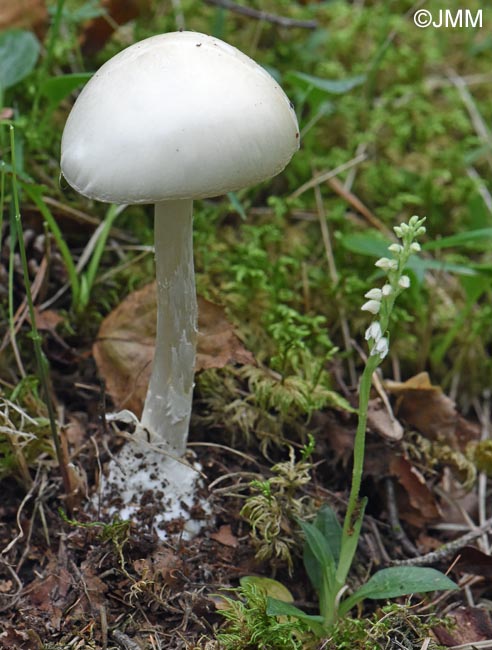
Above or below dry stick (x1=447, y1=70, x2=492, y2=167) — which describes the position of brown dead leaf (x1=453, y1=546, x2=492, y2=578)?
below

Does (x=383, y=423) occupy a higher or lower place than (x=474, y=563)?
higher

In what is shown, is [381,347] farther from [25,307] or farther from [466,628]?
[25,307]

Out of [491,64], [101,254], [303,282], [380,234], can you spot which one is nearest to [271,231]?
[303,282]

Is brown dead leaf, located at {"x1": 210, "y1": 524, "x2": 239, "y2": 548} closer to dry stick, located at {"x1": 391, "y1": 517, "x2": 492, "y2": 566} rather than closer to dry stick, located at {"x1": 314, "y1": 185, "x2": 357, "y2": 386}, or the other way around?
dry stick, located at {"x1": 391, "y1": 517, "x2": 492, "y2": 566}

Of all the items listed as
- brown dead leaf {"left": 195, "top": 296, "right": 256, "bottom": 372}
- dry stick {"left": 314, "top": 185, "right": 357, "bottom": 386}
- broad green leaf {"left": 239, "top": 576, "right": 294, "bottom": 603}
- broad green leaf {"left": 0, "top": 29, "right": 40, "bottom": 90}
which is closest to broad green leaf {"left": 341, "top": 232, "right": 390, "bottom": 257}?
dry stick {"left": 314, "top": 185, "right": 357, "bottom": 386}

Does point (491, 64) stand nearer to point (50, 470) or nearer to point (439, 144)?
point (439, 144)

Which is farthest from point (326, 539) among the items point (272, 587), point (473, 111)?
point (473, 111)
